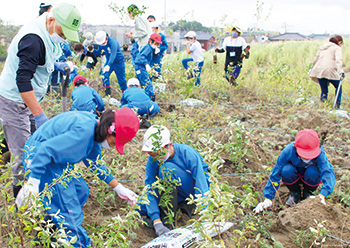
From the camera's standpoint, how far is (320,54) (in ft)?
21.6

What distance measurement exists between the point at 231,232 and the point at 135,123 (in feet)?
4.42

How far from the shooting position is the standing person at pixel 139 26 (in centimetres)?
715

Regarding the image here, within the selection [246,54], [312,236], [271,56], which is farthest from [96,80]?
[271,56]

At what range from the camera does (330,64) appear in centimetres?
635

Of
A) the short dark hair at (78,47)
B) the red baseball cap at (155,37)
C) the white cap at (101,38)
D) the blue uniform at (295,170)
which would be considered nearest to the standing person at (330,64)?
the red baseball cap at (155,37)

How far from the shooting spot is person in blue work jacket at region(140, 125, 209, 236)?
2584mm

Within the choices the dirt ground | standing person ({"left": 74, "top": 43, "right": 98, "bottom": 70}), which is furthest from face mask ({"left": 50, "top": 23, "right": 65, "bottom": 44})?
standing person ({"left": 74, "top": 43, "right": 98, "bottom": 70})

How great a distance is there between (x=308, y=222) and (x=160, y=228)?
1195 mm

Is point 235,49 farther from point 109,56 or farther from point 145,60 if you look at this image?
point 109,56

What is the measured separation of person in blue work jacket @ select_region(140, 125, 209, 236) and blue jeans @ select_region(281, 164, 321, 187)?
33.7 inches

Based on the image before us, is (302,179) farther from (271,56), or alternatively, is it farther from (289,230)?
(271,56)

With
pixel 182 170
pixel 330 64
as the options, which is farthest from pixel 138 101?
pixel 330 64

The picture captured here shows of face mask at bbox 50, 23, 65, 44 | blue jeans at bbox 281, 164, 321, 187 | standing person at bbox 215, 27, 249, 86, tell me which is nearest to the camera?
face mask at bbox 50, 23, 65, 44

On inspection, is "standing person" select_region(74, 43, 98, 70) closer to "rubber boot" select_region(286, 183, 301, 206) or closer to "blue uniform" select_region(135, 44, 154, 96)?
"blue uniform" select_region(135, 44, 154, 96)
